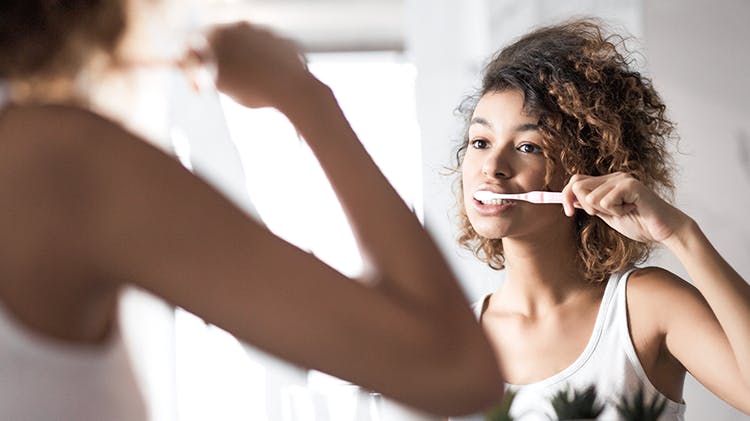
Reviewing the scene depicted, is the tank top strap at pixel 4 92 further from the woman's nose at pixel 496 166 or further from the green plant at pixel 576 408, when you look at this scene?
the woman's nose at pixel 496 166

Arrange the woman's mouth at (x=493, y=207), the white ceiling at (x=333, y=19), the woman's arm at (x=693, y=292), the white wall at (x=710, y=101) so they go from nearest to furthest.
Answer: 1. the woman's arm at (x=693, y=292)
2. the woman's mouth at (x=493, y=207)
3. the white wall at (x=710, y=101)
4. the white ceiling at (x=333, y=19)

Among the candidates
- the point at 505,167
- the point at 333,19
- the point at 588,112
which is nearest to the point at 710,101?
the point at 588,112

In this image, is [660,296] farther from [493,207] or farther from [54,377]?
[54,377]

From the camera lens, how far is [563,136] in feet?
3.24

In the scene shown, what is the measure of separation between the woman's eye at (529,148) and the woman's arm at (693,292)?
112 mm

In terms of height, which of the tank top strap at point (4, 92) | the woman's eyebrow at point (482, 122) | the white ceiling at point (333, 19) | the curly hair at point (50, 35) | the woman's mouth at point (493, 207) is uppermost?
the curly hair at point (50, 35)

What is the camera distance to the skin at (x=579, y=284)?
85 centimetres

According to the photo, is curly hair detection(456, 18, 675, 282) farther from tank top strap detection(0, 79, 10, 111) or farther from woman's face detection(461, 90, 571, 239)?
tank top strap detection(0, 79, 10, 111)

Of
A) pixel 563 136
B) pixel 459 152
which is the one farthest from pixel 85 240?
pixel 459 152

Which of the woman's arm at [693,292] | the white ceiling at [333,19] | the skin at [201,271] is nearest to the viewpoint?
the skin at [201,271]

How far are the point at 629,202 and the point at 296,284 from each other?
0.60m

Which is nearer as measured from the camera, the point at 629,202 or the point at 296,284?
the point at 296,284

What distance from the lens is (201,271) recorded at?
33 cm

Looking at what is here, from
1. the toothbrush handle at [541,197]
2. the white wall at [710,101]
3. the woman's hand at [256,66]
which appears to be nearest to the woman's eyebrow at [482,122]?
the toothbrush handle at [541,197]
